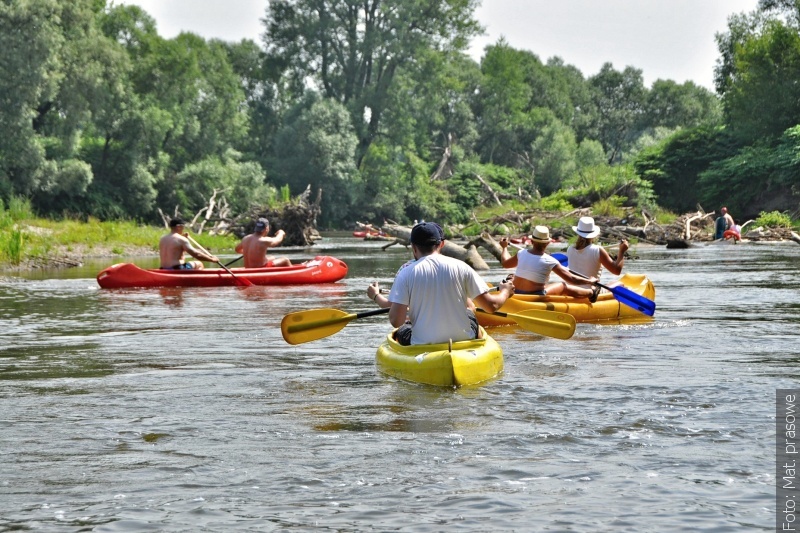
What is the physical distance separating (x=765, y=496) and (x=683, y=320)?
7.95 metres

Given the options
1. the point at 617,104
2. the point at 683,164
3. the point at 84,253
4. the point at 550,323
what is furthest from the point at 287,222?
the point at 617,104

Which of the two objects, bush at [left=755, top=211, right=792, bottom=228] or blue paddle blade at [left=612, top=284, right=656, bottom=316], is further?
bush at [left=755, top=211, right=792, bottom=228]

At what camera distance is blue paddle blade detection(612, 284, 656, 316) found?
12.4 meters

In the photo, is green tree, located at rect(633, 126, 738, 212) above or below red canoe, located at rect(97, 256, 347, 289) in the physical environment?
above

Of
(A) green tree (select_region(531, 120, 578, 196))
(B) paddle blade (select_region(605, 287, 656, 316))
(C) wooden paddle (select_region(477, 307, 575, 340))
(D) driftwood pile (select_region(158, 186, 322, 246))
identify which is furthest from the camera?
(A) green tree (select_region(531, 120, 578, 196))

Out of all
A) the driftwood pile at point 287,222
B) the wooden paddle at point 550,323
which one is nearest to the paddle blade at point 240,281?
the wooden paddle at point 550,323

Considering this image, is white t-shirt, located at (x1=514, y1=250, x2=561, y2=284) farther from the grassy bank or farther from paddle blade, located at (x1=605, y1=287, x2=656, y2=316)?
the grassy bank

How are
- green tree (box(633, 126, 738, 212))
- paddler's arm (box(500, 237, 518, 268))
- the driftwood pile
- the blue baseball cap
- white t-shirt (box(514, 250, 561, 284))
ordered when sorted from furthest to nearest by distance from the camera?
green tree (box(633, 126, 738, 212))
the driftwood pile
paddler's arm (box(500, 237, 518, 268))
white t-shirt (box(514, 250, 561, 284))
the blue baseball cap

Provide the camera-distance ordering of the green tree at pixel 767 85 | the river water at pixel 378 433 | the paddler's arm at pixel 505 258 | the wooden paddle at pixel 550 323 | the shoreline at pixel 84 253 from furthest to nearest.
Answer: the green tree at pixel 767 85 < the shoreline at pixel 84 253 < the paddler's arm at pixel 505 258 < the wooden paddle at pixel 550 323 < the river water at pixel 378 433

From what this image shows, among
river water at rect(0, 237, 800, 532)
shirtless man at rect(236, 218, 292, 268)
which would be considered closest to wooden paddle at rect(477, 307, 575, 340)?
river water at rect(0, 237, 800, 532)

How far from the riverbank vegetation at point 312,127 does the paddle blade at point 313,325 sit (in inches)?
939

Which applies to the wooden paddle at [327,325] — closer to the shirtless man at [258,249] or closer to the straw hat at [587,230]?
the straw hat at [587,230]

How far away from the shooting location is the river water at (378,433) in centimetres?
473

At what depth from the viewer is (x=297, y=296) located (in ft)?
55.9
